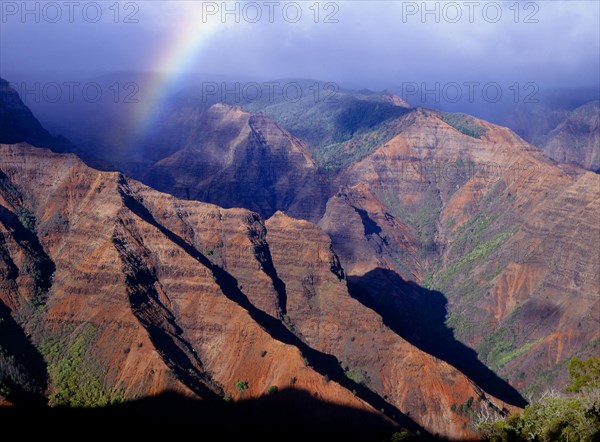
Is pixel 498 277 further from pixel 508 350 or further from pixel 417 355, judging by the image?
pixel 417 355

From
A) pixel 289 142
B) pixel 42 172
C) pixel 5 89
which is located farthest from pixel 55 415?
pixel 289 142

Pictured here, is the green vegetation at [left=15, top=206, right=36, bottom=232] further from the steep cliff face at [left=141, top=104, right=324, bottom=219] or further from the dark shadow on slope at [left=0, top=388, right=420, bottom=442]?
the steep cliff face at [left=141, top=104, right=324, bottom=219]

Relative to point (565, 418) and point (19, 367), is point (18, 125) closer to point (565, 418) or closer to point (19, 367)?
point (19, 367)

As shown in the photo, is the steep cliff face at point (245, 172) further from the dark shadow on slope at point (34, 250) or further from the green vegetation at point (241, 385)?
the green vegetation at point (241, 385)

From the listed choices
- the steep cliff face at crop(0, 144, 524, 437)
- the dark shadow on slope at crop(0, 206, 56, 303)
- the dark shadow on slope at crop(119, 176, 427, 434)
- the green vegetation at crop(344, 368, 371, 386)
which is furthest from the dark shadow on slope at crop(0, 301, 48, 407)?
the green vegetation at crop(344, 368, 371, 386)

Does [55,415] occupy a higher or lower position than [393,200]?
higher

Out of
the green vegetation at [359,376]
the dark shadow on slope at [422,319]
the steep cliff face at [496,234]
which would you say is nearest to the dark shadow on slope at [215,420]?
the green vegetation at [359,376]

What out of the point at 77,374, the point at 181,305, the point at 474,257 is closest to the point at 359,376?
the point at 181,305
